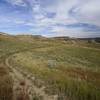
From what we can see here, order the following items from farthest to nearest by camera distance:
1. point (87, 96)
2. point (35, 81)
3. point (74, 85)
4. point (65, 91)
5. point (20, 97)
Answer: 1. point (35, 81)
2. point (74, 85)
3. point (65, 91)
4. point (87, 96)
5. point (20, 97)

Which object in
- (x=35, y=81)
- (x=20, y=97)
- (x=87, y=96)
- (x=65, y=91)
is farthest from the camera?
(x=35, y=81)

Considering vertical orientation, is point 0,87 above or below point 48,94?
above

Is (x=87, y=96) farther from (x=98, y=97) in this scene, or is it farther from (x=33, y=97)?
(x=33, y=97)

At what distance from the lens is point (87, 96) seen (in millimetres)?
10539

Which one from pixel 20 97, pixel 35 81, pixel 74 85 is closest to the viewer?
pixel 20 97

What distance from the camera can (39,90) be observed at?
11.9 metres

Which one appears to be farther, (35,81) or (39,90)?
(35,81)

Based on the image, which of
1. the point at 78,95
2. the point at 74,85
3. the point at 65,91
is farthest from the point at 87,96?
the point at 74,85

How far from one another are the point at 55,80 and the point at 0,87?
5424 millimetres

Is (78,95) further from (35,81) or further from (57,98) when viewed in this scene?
(35,81)

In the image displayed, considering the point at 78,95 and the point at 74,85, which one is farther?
the point at 74,85

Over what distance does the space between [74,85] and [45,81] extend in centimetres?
270

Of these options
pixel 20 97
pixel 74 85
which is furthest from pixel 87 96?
pixel 20 97

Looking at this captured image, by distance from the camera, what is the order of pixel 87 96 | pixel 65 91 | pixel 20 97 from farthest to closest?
pixel 65 91, pixel 87 96, pixel 20 97
